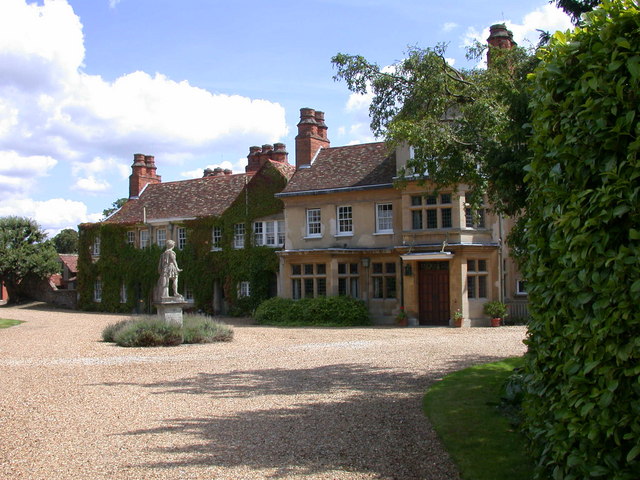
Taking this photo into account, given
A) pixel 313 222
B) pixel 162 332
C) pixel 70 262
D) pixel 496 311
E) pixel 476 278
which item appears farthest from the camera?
pixel 70 262

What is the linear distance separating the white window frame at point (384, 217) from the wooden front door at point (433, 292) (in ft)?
8.42

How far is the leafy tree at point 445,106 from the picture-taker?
459 inches

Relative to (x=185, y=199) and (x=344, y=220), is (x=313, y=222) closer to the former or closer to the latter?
(x=344, y=220)

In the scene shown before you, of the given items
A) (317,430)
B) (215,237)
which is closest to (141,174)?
(215,237)

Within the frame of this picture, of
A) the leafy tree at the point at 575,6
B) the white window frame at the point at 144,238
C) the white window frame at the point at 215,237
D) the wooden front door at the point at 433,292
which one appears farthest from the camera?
the white window frame at the point at 144,238

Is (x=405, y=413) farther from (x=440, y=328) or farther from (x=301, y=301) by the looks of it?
(x=301, y=301)

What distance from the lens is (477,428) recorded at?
7.62 m

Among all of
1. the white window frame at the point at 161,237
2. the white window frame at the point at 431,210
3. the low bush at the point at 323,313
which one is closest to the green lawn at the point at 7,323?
the white window frame at the point at 161,237

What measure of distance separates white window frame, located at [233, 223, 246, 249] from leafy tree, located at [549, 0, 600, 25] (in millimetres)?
24425

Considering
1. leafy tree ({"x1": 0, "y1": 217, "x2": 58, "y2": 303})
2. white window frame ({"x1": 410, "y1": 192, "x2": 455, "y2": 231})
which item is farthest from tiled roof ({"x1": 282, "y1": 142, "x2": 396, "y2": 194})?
leafy tree ({"x1": 0, "y1": 217, "x2": 58, "y2": 303})

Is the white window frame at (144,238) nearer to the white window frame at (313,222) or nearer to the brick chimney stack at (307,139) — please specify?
the brick chimney stack at (307,139)

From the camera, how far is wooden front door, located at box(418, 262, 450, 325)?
26.5m

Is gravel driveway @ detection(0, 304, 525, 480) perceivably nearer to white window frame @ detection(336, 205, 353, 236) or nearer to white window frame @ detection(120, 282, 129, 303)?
white window frame @ detection(336, 205, 353, 236)

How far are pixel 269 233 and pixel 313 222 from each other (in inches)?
137
